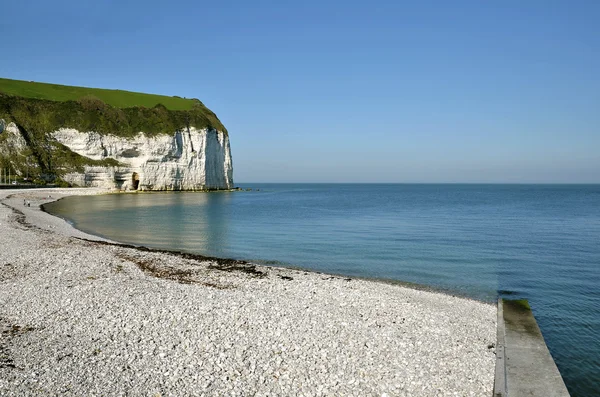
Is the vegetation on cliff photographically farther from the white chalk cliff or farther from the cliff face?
the white chalk cliff

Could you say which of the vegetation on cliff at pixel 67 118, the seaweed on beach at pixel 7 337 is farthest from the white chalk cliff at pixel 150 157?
the seaweed on beach at pixel 7 337

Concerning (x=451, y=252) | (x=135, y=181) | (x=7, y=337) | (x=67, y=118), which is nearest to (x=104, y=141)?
(x=67, y=118)

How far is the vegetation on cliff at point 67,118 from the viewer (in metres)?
76.2

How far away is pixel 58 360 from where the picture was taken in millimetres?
7207

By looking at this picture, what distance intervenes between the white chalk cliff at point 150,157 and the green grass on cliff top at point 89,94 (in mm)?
14046

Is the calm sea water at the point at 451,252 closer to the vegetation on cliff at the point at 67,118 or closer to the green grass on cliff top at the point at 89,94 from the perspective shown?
the vegetation on cliff at the point at 67,118

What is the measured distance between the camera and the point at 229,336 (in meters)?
8.59

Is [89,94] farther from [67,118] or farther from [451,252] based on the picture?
[451,252]

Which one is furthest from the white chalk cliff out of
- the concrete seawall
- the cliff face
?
the concrete seawall

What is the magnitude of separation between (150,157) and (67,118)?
55.0ft

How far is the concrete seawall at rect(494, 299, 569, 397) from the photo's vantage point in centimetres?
721

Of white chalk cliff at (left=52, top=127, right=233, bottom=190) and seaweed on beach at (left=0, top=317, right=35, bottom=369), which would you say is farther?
white chalk cliff at (left=52, top=127, right=233, bottom=190)

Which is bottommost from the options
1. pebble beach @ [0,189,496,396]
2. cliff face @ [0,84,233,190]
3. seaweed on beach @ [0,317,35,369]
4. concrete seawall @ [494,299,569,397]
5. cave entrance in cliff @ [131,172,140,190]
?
concrete seawall @ [494,299,569,397]

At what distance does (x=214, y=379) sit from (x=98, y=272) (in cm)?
860
